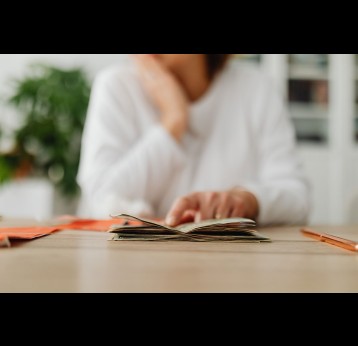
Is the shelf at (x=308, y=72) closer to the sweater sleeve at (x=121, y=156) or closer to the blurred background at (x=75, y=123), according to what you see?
the blurred background at (x=75, y=123)

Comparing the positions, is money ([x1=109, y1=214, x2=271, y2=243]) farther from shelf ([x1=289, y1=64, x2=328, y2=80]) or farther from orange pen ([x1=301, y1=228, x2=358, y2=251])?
shelf ([x1=289, y1=64, x2=328, y2=80])

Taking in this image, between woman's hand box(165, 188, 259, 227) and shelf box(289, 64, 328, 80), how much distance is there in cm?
307

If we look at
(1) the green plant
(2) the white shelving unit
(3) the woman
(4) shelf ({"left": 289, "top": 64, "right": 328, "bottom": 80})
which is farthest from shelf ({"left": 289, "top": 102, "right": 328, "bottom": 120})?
(3) the woman

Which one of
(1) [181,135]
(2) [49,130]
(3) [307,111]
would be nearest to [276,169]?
(1) [181,135]

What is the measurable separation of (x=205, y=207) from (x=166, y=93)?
59 cm

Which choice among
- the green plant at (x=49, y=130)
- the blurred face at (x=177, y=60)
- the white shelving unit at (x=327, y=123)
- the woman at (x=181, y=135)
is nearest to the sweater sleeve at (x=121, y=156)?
the woman at (x=181, y=135)

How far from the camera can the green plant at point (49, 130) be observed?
2.98 metres

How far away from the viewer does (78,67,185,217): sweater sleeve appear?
123 cm

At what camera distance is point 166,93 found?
1.36 meters

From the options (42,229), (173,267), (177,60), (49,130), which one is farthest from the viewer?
(49,130)

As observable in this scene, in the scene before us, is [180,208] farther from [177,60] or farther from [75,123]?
[75,123]
